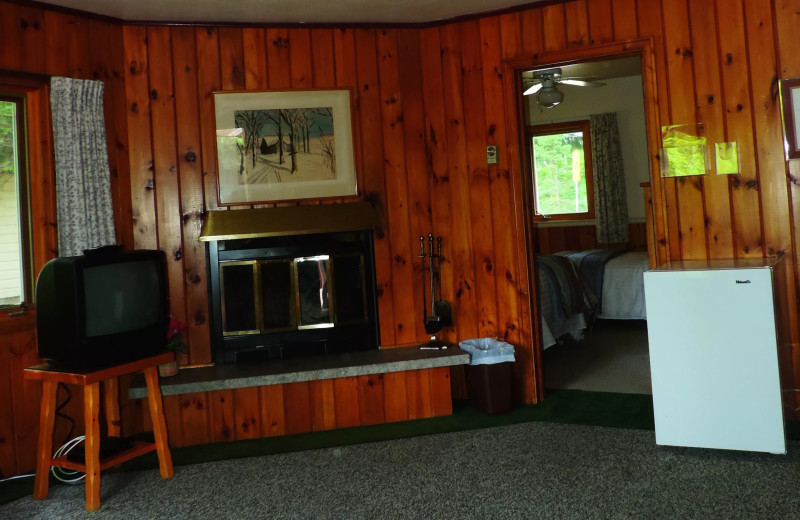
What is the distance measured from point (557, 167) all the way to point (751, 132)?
482 centimetres

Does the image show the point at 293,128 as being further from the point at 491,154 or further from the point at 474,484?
the point at 474,484

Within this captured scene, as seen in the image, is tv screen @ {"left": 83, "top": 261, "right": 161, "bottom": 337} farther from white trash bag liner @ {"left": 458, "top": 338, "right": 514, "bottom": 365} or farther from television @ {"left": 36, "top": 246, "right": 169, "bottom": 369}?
white trash bag liner @ {"left": 458, "top": 338, "right": 514, "bottom": 365}

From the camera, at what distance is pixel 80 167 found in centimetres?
331

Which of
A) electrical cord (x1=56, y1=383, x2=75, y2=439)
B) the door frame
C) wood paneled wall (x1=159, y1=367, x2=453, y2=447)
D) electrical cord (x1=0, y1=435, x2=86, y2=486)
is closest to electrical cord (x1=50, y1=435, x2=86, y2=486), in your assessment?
electrical cord (x1=0, y1=435, x2=86, y2=486)

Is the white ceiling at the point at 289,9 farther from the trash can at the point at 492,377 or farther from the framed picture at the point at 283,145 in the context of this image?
the trash can at the point at 492,377

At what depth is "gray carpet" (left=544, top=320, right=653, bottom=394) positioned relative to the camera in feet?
13.2

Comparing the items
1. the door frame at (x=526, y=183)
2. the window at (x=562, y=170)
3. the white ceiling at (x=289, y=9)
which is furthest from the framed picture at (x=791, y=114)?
the window at (x=562, y=170)

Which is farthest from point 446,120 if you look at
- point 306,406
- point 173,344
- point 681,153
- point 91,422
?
point 91,422

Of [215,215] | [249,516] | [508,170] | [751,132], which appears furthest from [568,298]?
[249,516]

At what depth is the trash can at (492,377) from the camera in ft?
11.7

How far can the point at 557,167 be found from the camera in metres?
8.09

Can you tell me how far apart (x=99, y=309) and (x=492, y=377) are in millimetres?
1970

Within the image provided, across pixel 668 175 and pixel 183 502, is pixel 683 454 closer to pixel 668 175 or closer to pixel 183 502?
pixel 668 175

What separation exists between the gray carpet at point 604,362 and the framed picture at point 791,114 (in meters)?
1.46
